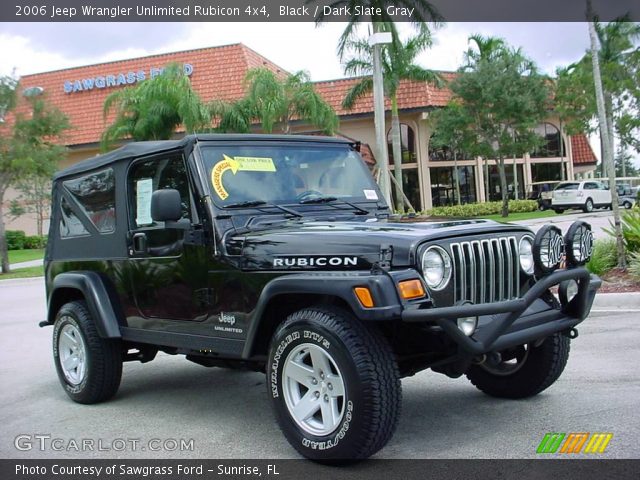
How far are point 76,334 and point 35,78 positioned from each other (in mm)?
38011

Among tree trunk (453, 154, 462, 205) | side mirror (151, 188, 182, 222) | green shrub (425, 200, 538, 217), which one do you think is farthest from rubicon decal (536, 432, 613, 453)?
tree trunk (453, 154, 462, 205)

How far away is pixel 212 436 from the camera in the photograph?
5.01 m

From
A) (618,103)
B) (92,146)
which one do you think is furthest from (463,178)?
(92,146)

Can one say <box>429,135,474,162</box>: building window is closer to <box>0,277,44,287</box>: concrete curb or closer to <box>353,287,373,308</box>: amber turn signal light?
<box>0,277,44,287</box>: concrete curb

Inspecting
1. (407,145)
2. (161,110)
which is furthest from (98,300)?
(407,145)

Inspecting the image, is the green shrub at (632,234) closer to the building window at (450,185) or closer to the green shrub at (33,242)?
the building window at (450,185)

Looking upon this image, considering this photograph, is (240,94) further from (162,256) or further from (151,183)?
(162,256)

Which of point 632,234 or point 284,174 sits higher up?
point 284,174

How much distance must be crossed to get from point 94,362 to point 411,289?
10.2 feet

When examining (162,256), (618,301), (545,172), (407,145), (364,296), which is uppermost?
(407,145)

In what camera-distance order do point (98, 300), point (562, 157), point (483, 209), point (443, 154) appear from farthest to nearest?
1. point (562, 157)
2. point (443, 154)
3. point (483, 209)
4. point (98, 300)

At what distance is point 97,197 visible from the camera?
6152mm

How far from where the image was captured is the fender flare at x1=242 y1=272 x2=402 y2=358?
3850 millimetres

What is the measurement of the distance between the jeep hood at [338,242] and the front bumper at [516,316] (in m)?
0.37
